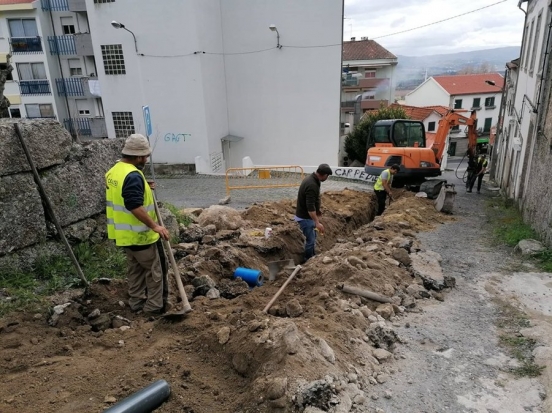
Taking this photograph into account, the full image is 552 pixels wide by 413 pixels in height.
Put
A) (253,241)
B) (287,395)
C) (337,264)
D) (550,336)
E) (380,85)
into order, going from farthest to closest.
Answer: (380,85)
(253,241)
(337,264)
(550,336)
(287,395)

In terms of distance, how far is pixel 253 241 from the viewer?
22.6ft

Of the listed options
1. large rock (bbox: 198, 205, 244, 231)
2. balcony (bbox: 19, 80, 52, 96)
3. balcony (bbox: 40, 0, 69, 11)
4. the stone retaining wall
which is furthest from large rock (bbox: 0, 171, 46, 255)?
balcony (bbox: 19, 80, 52, 96)

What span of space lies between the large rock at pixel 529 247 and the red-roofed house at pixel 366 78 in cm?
2742

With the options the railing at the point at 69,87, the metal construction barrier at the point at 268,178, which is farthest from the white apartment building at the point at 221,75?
the railing at the point at 69,87

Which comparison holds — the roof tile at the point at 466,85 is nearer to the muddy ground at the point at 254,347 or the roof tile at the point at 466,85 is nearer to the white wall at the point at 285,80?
the white wall at the point at 285,80

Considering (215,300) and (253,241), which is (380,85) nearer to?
(253,241)

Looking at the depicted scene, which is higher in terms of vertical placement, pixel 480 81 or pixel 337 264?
pixel 480 81

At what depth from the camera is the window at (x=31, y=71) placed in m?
22.1

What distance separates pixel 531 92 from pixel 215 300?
10.6 metres

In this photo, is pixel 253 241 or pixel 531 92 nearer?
pixel 253 241

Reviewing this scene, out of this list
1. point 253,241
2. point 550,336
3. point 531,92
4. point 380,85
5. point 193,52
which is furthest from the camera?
point 380,85

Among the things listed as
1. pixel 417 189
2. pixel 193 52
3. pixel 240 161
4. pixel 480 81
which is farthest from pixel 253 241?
pixel 480 81

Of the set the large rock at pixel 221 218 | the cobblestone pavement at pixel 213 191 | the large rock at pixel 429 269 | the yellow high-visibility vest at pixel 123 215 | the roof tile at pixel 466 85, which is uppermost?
the roof tile at pixel 466 85

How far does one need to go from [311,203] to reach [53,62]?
2250 centimetres
